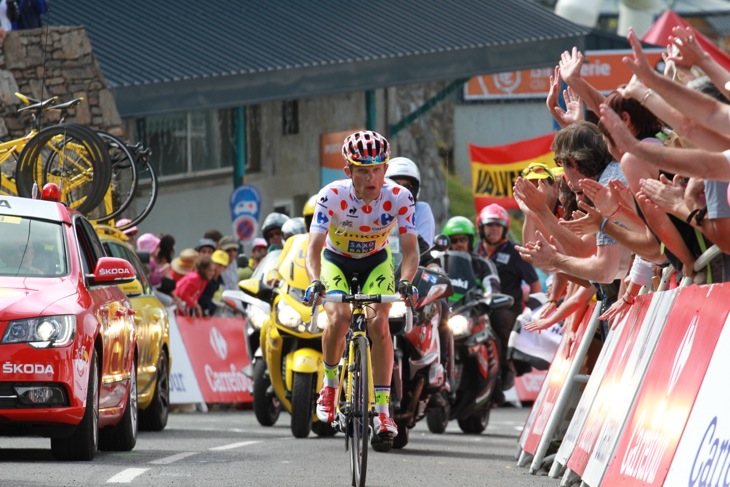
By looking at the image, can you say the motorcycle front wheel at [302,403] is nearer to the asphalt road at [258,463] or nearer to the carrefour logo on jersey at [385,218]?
the asphalt road at [258,463]

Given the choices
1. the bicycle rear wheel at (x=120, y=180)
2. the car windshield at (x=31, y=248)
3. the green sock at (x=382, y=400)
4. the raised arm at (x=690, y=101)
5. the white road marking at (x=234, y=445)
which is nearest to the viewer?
the raised arm at (x=690, y=101)

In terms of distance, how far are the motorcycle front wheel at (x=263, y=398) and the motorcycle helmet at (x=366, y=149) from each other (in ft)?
17.3

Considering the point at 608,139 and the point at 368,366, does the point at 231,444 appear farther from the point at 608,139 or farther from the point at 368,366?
the point at 608,139

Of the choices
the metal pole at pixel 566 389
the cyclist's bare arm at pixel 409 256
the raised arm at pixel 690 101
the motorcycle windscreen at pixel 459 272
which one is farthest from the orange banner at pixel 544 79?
the raised arm at pixel 690 101

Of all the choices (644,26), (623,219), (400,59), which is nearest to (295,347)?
(623,219)

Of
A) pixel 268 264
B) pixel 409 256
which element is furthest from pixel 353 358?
pixel 268 264

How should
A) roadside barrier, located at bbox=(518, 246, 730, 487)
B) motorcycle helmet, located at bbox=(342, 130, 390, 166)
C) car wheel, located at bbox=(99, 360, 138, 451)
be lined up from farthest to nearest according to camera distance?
car wheel, located at bbox=(99, 360, 138, 451) → motorcycle helmet, located at bbox=(342, 130, 390, 166) → roadside barrier, located at bbox=(518, 246, 730, 487)

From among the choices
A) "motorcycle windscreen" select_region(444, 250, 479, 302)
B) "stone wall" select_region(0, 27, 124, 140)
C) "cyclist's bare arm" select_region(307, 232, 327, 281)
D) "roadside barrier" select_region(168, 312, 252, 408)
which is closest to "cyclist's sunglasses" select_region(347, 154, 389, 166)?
"cyclist's bare arm" select_region(307, 232, 327, 281)

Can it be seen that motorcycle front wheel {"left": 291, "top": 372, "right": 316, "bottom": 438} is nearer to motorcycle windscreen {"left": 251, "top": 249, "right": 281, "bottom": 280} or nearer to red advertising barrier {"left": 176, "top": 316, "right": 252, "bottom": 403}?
motorcycle windscreen {"left": 251, "top": 249, "right": 281, "bottom": 280}

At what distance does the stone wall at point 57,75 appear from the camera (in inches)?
910

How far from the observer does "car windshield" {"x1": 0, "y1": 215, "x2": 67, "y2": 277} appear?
11.8 metres

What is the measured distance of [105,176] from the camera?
15.1 m

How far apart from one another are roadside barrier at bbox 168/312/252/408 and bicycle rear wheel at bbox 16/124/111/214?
5.99m

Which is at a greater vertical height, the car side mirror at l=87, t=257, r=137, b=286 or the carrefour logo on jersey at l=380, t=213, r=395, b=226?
the carrefour logo on jersey at l=380, t=213, r=395, b=226
